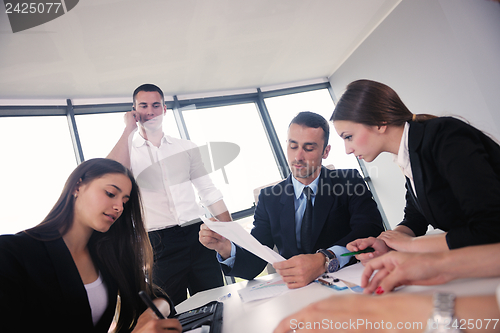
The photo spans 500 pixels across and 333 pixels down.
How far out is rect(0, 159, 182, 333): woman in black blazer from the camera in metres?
0.91

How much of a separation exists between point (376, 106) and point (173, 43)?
2755 mm

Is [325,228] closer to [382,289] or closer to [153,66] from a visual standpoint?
[382,289]

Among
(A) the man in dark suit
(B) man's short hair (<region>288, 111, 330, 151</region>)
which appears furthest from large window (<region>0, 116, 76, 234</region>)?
(B) man's short hair (<region>288, 111, 330, 151</region>)

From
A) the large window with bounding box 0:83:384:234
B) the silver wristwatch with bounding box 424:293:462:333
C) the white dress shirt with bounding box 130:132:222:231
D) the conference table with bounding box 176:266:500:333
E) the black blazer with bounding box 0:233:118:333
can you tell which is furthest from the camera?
the large window with bounding box 0:83:384:234

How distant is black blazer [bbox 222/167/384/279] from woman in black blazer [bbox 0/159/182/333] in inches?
19.7

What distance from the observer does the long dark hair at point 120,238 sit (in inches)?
49.1

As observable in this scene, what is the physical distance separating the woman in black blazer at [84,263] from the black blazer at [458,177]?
101cm

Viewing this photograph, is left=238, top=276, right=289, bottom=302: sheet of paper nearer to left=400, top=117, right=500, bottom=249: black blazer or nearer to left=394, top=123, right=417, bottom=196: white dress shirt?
left=400, top=117, right=500, bottom=249: black blazer

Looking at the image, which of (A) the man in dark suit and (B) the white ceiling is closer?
(A) the man in dark suit

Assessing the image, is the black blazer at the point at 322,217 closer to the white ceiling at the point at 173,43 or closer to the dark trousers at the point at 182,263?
the dark trousers at the point at 182,263

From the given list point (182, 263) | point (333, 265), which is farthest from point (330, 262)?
point (182, 263)

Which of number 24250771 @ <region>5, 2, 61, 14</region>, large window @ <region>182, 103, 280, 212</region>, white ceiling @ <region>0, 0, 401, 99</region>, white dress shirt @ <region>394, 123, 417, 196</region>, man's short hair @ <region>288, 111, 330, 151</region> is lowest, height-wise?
white dress shirt @ <region>394, 123, 417, 196</region>

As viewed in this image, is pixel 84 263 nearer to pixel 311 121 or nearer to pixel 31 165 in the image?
pixel 311 121

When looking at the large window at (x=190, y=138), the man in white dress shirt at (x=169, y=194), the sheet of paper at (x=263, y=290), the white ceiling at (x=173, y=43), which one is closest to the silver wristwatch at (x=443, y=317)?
the sheet of paper at (x=263, y=290)
